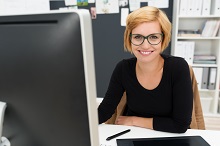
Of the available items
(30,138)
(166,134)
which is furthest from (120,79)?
(30,138)

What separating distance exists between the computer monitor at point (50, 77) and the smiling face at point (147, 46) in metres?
0.73

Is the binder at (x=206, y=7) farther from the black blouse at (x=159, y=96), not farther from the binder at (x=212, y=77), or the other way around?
the black blouse at (x=159, y=96)

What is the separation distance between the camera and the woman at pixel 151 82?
3.66ft

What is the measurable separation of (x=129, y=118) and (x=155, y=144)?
10.5 inches

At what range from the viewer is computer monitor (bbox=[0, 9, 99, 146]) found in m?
0.43

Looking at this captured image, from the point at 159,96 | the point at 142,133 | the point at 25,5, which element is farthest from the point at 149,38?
the point at 25,5

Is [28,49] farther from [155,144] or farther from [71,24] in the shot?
[155,144]

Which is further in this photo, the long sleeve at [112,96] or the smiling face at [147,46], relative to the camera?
the long sleeve at [112,96]

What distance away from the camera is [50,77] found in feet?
1.53

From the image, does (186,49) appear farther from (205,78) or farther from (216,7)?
(216,7)

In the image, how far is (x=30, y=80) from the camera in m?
0.49

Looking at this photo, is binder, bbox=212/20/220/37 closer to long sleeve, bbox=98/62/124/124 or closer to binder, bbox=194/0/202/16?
binder, bbox=194/0/202/16

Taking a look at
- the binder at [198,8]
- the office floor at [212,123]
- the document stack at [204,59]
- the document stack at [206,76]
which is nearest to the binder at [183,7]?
the binder at [198,8]

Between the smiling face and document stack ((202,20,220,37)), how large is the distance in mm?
1888
